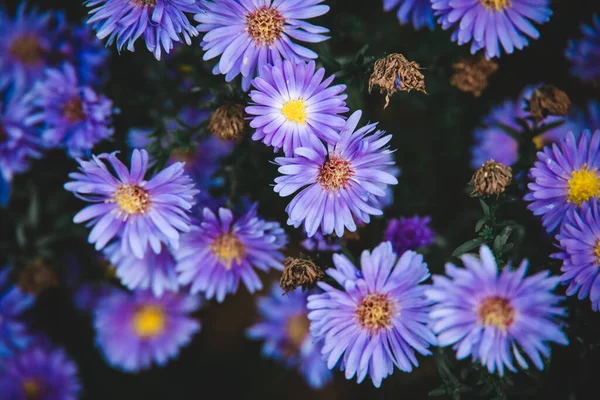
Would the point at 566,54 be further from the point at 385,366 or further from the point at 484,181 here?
the point at 385,366

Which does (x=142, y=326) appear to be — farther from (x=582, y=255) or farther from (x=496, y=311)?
(x=582, y=255)

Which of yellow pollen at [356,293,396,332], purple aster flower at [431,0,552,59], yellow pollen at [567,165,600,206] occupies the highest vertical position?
→ purple aster flower at [431,0,552,59]

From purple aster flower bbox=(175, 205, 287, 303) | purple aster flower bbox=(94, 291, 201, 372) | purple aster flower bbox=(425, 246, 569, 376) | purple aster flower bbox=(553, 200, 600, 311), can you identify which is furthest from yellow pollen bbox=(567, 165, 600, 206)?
purple aster flower bbox=(94, 291, 201, 372)

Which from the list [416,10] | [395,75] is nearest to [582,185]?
[395,75]

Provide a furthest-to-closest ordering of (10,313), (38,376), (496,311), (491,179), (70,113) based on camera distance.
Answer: (38,376), (10,313), (70,113), (491,179), (496,311)

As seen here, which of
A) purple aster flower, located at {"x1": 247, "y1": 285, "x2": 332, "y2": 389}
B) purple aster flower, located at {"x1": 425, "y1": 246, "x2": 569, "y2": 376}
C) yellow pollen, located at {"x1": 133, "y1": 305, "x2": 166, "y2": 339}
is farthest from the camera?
yellow pollen, located at {"x1": 133, "y1": 305, "x2": 166, "y2": 339}

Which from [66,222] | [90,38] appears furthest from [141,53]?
[66,222]

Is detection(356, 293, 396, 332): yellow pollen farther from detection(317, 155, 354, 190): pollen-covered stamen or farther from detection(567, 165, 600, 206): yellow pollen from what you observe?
detection(567, 165, 600, 206): yellow pollen
